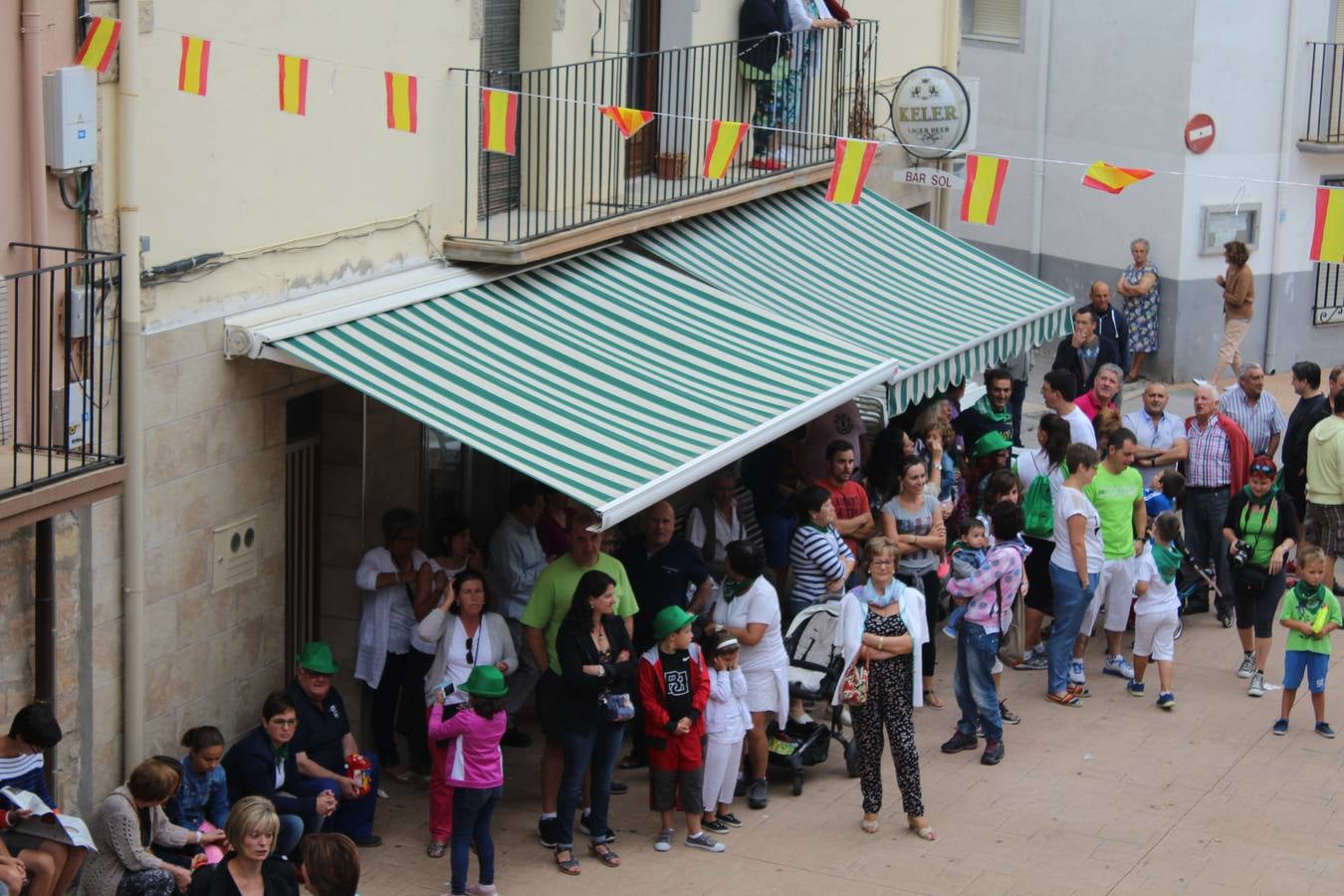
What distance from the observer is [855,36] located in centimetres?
1712

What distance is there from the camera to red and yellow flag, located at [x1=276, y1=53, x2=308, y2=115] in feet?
34.6

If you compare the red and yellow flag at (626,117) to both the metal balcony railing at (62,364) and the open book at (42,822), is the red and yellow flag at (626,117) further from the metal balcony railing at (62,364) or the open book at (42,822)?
the open book at (42,822)

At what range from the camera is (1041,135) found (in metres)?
24.8

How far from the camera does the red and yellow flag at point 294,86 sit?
34.6 feet

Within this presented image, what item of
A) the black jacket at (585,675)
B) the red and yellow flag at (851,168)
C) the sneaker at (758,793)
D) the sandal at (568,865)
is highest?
the red and yellow flag at (851,168)

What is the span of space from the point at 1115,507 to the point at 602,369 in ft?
13.8

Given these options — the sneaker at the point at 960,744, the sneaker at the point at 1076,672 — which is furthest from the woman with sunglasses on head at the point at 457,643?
the sneaker at the point at 1076,672

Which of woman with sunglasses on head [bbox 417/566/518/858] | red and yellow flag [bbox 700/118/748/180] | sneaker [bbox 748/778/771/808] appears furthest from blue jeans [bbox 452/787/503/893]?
red and yellow flag [bbox 700/118/748/180]

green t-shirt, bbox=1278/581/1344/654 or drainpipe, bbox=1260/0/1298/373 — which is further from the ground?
drainpipe, bbox=1260/0/1298/373

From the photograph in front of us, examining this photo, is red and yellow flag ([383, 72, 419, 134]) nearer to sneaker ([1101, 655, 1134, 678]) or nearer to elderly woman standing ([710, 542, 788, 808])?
elderly woman standing ([710, 542, 788, 808])

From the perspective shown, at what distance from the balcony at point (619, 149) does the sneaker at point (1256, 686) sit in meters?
5.32

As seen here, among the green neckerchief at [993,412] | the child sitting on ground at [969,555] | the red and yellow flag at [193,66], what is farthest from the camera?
the green neckerchief at [993,412]

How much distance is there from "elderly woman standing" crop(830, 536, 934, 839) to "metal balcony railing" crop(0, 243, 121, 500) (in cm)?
429

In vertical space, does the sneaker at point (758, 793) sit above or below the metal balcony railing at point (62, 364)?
below
